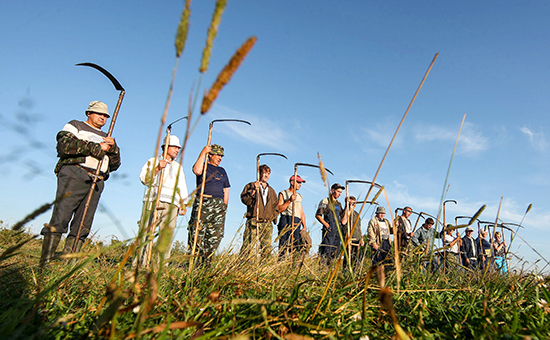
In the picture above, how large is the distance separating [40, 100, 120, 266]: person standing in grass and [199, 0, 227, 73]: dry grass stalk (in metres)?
3.55

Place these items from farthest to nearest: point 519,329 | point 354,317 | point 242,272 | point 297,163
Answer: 1. point 297,163
2. point 242,272
3. point 354,317
4. point 519,329

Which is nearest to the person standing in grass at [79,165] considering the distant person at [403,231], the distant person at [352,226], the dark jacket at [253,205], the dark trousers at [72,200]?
the dark trousers at [72,200]

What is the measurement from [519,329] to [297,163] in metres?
5.44

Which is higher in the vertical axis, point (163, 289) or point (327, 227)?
point (327, 227)

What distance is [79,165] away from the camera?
3.88 meters

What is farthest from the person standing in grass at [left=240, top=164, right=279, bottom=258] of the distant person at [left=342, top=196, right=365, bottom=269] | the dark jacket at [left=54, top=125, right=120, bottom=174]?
the dark jacket at [left=54, top=125, right=120, bottom=174]

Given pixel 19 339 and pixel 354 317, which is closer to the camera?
pixel 19 339

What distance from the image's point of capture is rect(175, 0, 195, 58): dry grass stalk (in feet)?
2.43

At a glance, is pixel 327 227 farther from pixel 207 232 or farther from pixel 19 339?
pixel 19 339

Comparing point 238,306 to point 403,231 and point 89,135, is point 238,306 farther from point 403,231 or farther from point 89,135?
point 403,231

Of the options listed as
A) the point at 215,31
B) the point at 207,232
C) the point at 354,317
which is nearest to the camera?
the point at 215,31

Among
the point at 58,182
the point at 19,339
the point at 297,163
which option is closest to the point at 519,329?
the point at 19,339

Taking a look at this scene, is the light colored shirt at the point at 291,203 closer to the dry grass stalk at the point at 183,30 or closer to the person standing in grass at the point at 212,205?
the person standing in grass at the point at 212,205

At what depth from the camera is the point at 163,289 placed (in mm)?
2189
